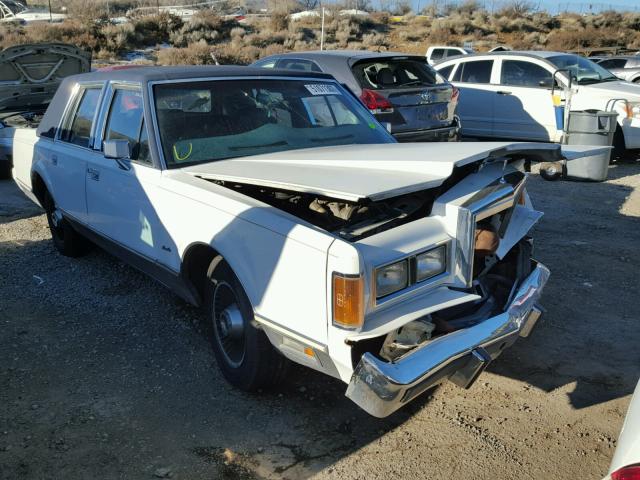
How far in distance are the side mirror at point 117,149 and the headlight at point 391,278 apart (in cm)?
206

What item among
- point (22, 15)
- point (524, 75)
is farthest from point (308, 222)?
point (22, 15)

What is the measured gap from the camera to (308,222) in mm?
3381

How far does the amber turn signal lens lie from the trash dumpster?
683cm

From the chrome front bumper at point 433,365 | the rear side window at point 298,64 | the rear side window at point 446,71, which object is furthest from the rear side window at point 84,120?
the rear side window at point 446,71

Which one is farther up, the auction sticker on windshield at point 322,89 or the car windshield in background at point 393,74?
the auction sticker on windshield at point 322,89

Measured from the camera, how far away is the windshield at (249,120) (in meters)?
4.23

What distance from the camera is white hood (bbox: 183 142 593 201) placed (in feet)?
10.2

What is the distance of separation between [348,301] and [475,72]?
9.81 metres

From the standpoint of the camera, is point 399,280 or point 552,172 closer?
point 399,280

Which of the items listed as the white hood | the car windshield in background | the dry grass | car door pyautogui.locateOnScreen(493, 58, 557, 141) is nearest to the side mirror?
the white hood

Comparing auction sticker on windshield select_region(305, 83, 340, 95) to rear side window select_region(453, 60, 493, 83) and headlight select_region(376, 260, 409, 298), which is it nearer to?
headlight select_region(376, 260, 409, 298)

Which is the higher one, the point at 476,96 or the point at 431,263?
the point at 431,263

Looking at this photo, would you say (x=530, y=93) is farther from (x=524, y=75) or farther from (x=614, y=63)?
(x=614, y=63)

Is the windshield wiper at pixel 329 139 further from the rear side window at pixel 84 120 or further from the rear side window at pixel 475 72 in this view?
the rear side window at pixel 475 72
